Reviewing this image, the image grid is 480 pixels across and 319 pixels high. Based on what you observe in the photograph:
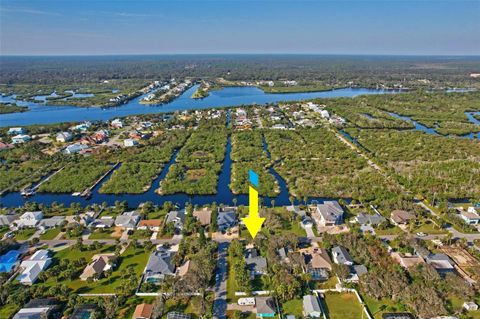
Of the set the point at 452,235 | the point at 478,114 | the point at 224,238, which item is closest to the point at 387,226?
the point at 452,235

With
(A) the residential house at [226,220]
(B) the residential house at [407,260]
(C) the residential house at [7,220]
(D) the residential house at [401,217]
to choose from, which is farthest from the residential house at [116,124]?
(B) the residential house at [407,260]

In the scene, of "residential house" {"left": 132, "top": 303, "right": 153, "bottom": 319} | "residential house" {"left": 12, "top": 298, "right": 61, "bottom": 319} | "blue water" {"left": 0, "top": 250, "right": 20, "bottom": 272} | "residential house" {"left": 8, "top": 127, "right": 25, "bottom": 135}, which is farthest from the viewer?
"residential house" {"left": 8, "top": 127, "right": 25, "bottom": 135}

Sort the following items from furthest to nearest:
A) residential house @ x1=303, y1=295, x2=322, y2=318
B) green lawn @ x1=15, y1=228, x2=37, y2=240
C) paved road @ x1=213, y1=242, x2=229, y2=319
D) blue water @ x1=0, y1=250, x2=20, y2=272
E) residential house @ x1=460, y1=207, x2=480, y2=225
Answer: residential house @ x1=460, y1=207, x2=480, y2=225, green lawn @ x1=15, y1=228, x2=37, y2=240, blue water @ x1=0, y1=250, x2=20, y2=272, paved road @ x1=213, y1=242, x2=229, y2=319, residential house @ x1=303, y1=295, x2=322, y2=318

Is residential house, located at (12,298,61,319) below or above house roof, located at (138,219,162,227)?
below

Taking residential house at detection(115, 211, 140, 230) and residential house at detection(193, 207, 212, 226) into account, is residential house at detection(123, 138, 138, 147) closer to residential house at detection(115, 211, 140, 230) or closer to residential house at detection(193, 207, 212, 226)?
residential house at detection(115, 211, 140, 230)

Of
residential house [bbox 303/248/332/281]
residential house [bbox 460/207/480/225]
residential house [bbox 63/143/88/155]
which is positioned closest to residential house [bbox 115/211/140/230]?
residential house [bbox 303/248/332/281]

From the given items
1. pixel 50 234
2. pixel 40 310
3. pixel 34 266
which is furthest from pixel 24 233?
pixel 40 310

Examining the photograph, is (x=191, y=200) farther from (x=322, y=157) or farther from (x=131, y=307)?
(x=322, y=157)
